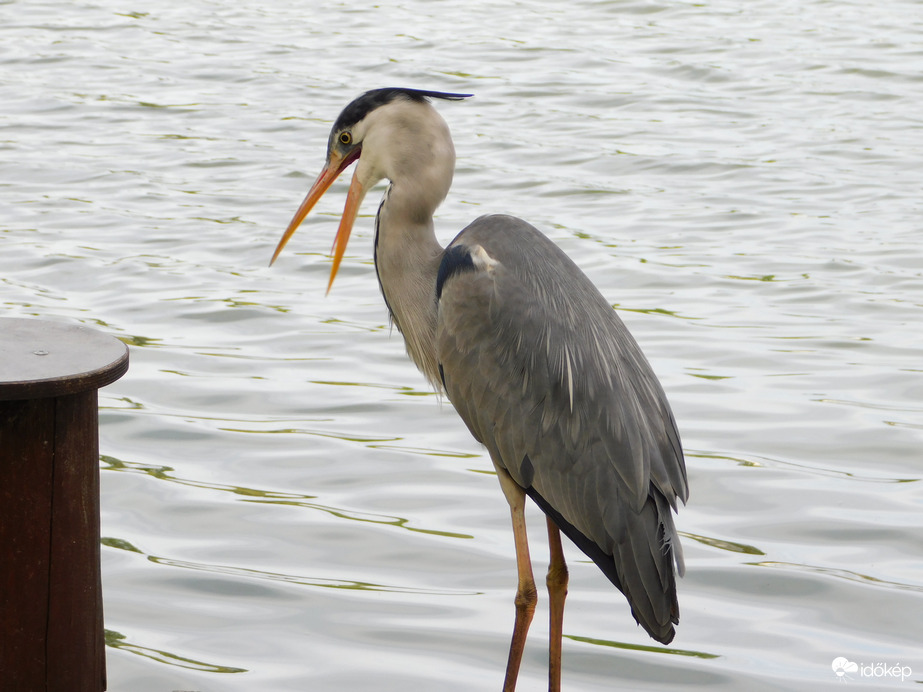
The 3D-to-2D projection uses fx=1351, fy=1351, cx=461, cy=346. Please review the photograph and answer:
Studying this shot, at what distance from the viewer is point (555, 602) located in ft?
13.2

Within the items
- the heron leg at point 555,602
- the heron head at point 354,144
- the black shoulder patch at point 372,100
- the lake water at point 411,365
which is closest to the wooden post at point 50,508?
the lake water at point 411,365

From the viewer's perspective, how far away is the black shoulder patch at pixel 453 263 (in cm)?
402

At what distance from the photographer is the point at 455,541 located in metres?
5.12

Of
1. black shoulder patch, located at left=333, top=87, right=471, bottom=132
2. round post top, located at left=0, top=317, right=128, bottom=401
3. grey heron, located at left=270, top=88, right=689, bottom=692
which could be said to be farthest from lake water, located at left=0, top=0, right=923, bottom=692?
black shoulder patch, located at left=333, top=87, right=471, bottom=132

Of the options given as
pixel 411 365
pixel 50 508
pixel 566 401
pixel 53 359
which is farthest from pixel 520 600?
pixel 411 365

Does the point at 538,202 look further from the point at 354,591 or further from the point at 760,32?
the point at 760,32

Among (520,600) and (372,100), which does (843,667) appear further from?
(372,100)

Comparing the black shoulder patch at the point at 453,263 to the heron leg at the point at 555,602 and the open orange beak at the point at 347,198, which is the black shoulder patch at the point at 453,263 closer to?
the open orange beak at the point at 347,198

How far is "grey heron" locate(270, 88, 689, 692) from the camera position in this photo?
149 inches

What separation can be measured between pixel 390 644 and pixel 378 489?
49.1 inches

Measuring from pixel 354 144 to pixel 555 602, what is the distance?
5.16 feet

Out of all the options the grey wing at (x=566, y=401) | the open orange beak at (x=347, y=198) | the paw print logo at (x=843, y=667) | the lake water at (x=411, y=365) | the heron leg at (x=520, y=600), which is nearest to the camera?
the grey wing at (x=566, y=401)

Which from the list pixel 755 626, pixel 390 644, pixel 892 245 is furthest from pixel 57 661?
pixel 892 245

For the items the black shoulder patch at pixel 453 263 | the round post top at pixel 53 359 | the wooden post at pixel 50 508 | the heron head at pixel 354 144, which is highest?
the heron head at pixel 354 144
